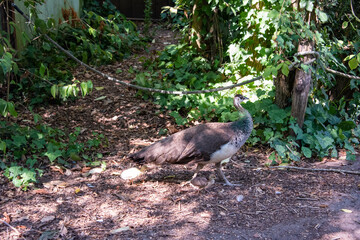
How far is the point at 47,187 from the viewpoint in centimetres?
459

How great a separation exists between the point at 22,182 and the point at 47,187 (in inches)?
11.0

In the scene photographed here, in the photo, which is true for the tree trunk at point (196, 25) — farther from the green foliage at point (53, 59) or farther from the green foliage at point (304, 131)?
the green foliage at point (304, 131)

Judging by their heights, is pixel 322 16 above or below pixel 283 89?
above

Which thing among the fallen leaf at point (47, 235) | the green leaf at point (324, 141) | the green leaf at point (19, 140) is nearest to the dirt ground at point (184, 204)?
the fallen leaf at point (47, 235)

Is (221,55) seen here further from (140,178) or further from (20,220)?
(20,220)

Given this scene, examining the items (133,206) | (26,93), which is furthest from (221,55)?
(133,206)

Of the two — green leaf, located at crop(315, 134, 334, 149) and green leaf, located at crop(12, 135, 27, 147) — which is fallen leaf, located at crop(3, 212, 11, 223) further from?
green leaf, located at crop(315, 134, 334, 149)

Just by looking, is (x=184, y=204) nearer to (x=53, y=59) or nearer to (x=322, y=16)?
(x=322, y=16)

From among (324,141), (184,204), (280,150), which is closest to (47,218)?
(184,204)

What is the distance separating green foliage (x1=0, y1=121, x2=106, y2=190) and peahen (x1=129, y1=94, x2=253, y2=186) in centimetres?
117

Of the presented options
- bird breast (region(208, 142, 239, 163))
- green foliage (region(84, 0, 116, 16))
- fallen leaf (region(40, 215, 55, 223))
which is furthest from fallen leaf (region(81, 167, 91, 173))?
green foliage (region(84, 0, 116, 16))

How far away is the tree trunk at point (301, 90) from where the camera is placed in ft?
17.6

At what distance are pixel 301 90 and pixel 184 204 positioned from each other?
97.2 inches

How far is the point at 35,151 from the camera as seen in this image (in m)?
5.23
